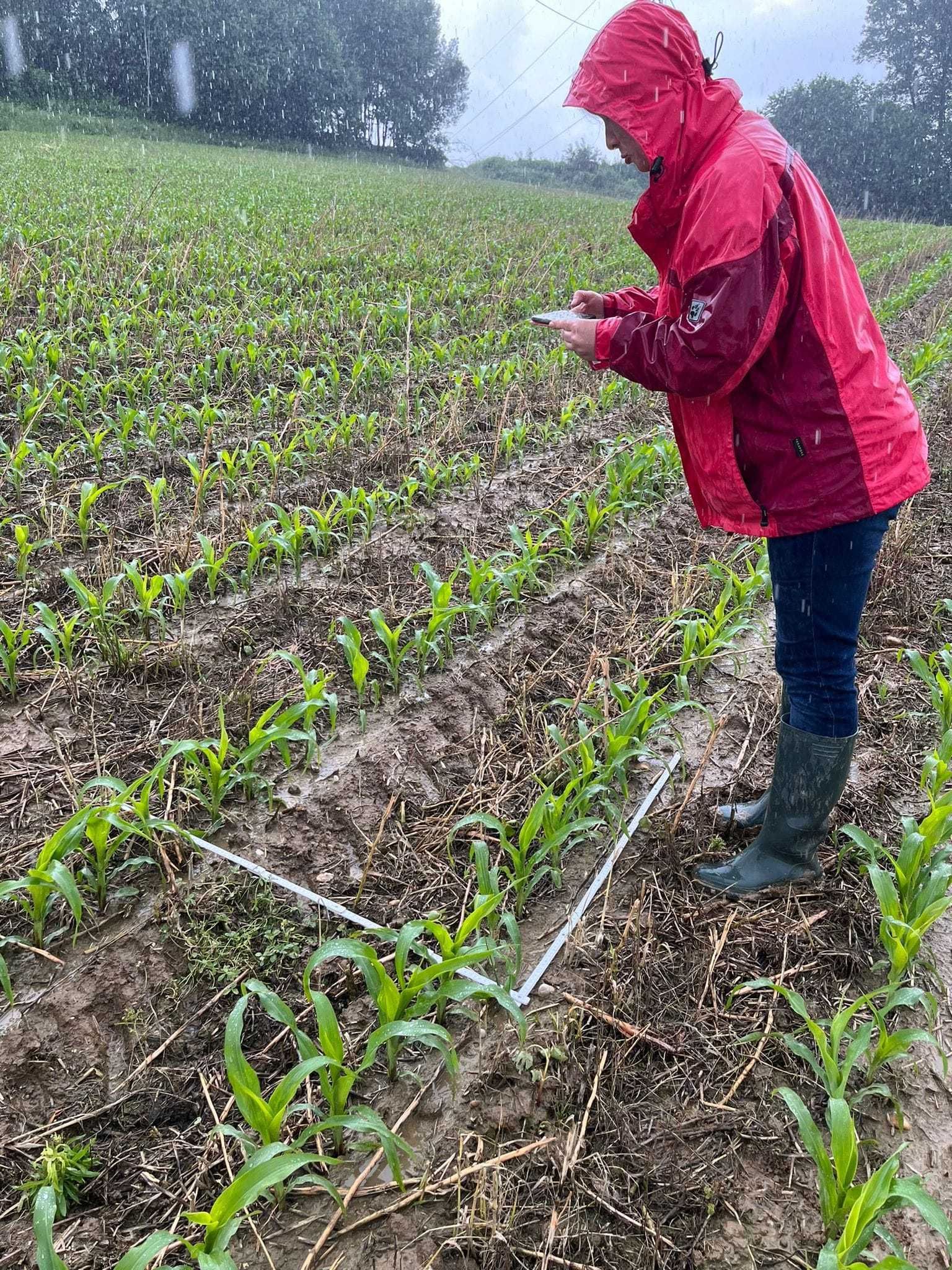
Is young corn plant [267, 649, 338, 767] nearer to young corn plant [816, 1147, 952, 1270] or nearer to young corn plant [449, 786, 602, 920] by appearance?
young corn plant [449, 786, 602, 920]

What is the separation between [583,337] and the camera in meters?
2.05

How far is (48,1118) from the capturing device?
1.68m

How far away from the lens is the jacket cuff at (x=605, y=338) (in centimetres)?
200

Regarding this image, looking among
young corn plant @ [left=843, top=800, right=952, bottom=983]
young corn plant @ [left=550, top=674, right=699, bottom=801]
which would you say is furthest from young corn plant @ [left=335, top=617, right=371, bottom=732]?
young corn plant @ [left=843, top=800, right=952, bottom=983]

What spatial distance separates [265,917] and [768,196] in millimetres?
1940

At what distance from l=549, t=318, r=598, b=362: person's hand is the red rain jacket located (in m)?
0.05

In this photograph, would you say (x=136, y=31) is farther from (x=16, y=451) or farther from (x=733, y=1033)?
(x=733, y=1033)

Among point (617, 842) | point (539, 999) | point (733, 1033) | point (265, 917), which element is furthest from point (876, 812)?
point (265, 917)

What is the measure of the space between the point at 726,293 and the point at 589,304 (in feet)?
2.56

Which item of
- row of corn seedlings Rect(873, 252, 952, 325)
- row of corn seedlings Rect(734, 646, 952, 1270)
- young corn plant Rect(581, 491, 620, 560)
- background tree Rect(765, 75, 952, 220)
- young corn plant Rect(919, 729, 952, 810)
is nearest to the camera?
row of corn seedlings Rect(734, 646, 952, 1270)

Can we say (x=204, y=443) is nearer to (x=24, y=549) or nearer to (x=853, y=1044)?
(x=24, y=549)

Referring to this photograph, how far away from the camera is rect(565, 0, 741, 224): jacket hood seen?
5.96ft

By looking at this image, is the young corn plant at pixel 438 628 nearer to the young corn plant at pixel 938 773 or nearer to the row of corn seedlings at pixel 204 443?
the row of corn seedlings at pixel 204 443

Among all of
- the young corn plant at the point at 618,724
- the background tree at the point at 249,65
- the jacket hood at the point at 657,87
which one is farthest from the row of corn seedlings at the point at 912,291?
the background tree at the point at 249,65
